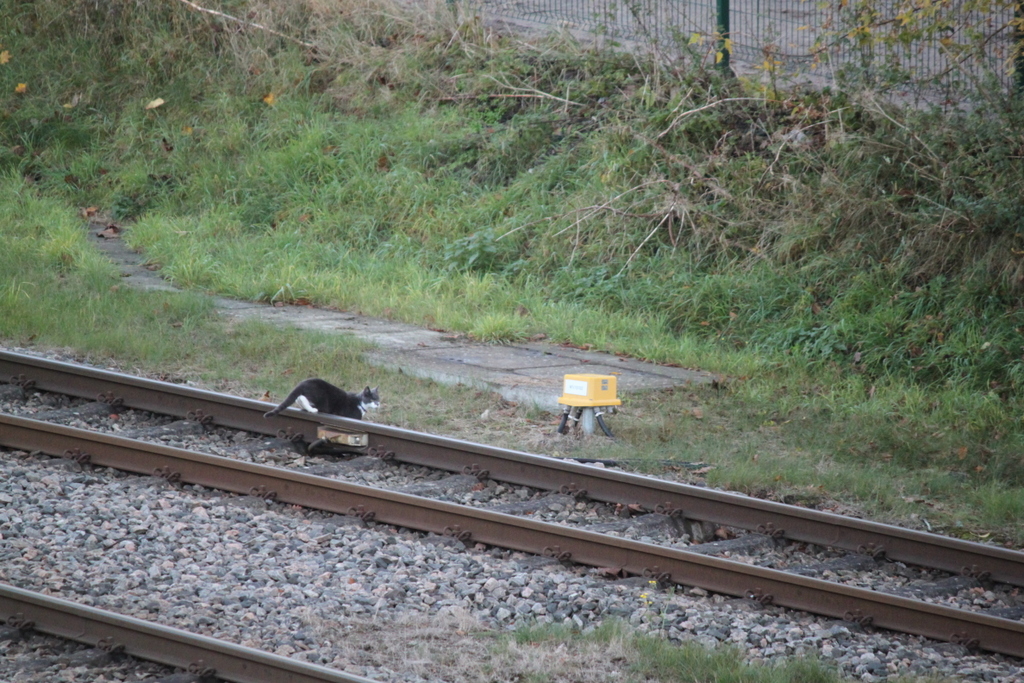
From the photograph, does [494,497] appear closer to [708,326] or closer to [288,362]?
[288,362]

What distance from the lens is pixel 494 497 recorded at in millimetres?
6391

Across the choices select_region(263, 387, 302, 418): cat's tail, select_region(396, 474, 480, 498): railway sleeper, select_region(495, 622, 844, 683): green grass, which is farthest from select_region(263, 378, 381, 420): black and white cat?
select_region(495, 622, 844, 683): green grass

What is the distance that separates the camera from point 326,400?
7.23 m

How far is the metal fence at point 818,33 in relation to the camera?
1091cm

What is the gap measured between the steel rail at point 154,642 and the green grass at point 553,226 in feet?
10.9

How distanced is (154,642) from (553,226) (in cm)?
821

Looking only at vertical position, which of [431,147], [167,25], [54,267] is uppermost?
[167,25]

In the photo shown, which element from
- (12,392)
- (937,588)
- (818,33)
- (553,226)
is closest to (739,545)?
(937,588)

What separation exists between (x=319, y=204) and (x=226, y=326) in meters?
4.03

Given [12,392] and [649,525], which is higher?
[12,392]

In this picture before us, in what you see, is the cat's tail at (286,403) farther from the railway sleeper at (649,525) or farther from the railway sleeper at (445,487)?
the railway sleeper at (649,525)

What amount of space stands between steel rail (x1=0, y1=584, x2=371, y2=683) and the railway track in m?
1.72

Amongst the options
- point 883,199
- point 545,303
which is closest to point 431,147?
point 545,303

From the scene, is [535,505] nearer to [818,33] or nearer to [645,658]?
[645,658]
